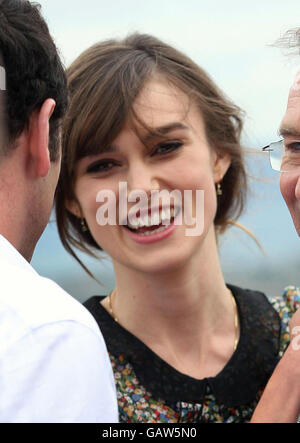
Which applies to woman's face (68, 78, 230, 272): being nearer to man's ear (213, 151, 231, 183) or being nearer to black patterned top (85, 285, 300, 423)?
man's ear (213, 151, 231, 183)

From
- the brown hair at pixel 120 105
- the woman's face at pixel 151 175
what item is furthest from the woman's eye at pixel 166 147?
the brown hair at pixel 120 105

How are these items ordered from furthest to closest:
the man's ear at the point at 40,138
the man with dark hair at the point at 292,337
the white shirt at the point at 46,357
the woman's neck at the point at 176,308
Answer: the woman's neck at the point at 176,308
the man with dark hair at the point at 292,337
the man's ear at the point at 40,138
the white shirt at the point at 46,357

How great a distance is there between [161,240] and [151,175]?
0.67 ft

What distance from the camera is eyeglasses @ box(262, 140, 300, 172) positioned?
1.89m

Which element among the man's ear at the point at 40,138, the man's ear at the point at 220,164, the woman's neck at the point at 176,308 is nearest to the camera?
the man's ear at the point at 40,138

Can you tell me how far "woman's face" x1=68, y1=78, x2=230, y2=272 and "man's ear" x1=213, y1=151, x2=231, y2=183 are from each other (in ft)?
0.49

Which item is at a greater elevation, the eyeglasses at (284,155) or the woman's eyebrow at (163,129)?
the eyeglasses at (284,155)

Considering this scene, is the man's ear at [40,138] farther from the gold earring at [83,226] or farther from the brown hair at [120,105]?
the gold earring at [83,226]

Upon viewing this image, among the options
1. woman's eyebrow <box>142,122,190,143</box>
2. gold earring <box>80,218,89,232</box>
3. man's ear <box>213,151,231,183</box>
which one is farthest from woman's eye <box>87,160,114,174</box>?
man's ear <box>213,151,231,183</box>

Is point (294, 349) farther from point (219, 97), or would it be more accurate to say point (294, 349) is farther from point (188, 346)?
point (219, 97)

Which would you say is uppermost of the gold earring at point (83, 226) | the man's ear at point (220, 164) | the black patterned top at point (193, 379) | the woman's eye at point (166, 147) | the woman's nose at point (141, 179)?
the woman's eye at point (166, 147)

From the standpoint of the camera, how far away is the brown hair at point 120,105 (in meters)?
2.22

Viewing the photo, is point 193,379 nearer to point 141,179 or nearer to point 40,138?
point 141,179

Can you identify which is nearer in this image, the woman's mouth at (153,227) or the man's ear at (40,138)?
the man's ear at (40,138)
